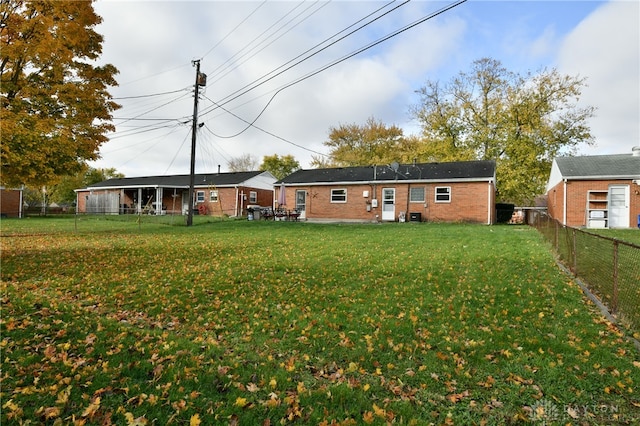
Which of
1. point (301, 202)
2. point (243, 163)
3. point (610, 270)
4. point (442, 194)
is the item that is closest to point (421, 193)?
point (442, 194)

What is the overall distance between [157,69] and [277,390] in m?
18.0

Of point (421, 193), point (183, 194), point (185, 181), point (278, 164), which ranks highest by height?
point (278, 164)

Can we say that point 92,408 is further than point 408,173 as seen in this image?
No

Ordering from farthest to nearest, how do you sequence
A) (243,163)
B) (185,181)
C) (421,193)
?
(243,163)
(185,181)
(421,193)

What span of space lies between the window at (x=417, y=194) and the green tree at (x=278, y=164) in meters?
32.7

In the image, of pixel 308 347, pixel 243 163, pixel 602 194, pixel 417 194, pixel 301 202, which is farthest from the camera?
pixel 243 163

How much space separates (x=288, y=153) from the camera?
53.4 m

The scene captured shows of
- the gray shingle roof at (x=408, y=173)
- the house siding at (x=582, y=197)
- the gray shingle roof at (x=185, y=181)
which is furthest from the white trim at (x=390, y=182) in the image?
the gray shingle roof at (x=185, y=181)

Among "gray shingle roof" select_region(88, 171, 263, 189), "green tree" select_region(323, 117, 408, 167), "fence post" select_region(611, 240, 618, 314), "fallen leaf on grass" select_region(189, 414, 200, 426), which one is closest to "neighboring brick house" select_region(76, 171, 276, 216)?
"gray shingle roof" select_region(88, 171, 263, 189)

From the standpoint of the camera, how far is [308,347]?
4.21 meters

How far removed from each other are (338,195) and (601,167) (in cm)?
1537

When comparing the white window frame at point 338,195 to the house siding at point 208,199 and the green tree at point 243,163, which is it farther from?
the green tree at point 243,163

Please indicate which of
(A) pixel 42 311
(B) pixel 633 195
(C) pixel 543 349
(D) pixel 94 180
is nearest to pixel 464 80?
(B) pixel 633 195

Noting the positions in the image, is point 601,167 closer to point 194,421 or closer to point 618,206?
point 618,206
